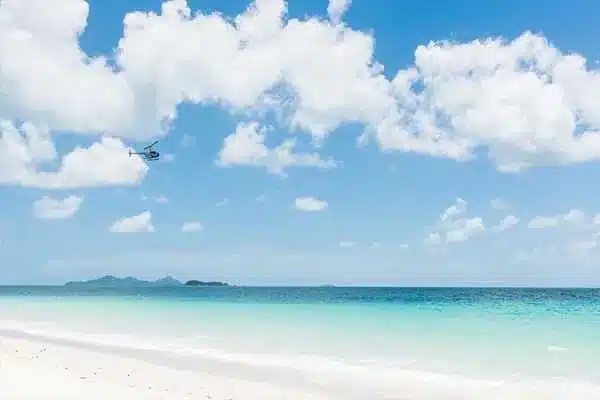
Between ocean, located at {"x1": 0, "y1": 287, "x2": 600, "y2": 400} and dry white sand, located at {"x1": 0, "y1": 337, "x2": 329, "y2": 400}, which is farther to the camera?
ocean, located at {"x1": 0, "y1": 287, "x2": 600, "y2": 400}

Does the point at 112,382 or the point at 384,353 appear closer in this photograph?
the point at 112,382

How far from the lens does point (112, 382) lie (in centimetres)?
1173

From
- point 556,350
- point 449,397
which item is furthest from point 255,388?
point 556,350

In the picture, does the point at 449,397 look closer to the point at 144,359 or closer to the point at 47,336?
the point at 144,359

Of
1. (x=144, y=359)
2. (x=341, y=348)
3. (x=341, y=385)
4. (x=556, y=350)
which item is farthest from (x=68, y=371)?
(x=556, y=350)

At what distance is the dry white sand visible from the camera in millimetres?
10445

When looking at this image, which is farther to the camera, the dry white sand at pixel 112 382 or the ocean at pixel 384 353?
the ocean at pixel 384 353

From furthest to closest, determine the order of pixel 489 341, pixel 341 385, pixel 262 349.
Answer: pixel 489 341 < pixel 262 349 < pixel 341 385

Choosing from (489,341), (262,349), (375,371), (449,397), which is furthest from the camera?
(489,341)

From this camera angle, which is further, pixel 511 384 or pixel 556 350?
pixel 556 350

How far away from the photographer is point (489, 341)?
2181 centimetres

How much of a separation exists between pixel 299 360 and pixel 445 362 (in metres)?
3.77

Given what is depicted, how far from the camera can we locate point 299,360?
1628 centimetres

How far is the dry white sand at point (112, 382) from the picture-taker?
34.3 feet
